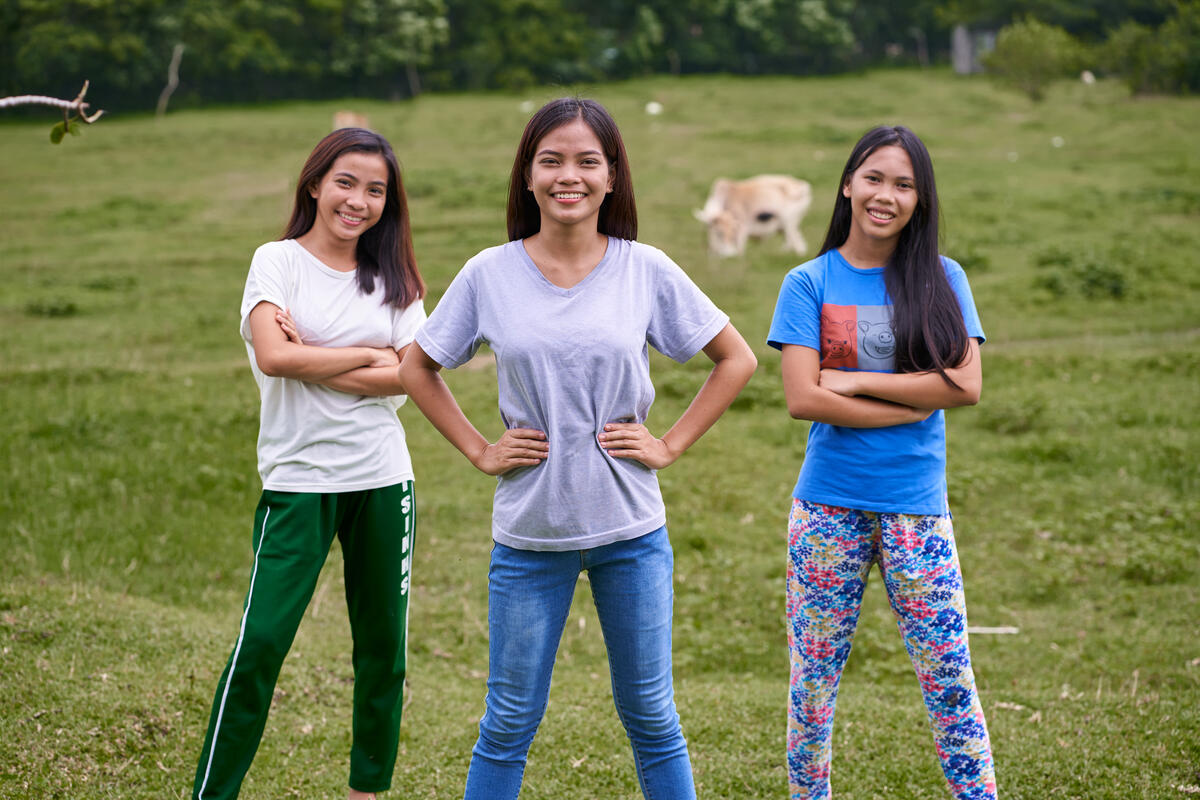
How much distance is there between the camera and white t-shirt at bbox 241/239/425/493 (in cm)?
314

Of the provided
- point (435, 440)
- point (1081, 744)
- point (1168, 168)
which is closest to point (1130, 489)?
point (1081, 744)

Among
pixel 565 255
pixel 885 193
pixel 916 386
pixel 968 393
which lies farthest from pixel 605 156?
pixel 968 393

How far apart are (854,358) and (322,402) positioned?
1.46 m

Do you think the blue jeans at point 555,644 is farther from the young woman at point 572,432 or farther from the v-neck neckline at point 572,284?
the v-neck neckline at point 572,284

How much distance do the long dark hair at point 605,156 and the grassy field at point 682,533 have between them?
1.88 meters

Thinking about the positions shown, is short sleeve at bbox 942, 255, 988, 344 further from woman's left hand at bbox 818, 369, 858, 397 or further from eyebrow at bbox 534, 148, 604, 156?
eyebrow at bbox 534, 148, 604, 156

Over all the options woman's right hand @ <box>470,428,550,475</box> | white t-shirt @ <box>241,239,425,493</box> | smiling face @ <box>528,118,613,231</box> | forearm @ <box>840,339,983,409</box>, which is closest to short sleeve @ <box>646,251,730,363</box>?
smiling face @ <box>528,118,613,231</box>

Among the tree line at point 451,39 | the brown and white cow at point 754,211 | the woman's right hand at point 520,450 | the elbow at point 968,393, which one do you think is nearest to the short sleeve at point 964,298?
the elbow at point 968,393

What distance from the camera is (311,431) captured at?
3168mm

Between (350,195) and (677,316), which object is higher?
(350,195)

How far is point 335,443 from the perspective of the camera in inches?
125

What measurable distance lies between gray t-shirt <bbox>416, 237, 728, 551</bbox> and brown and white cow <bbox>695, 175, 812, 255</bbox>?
11500mm

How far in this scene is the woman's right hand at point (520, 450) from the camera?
2.67m

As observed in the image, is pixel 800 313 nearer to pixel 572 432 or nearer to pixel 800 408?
pixel 800 408
